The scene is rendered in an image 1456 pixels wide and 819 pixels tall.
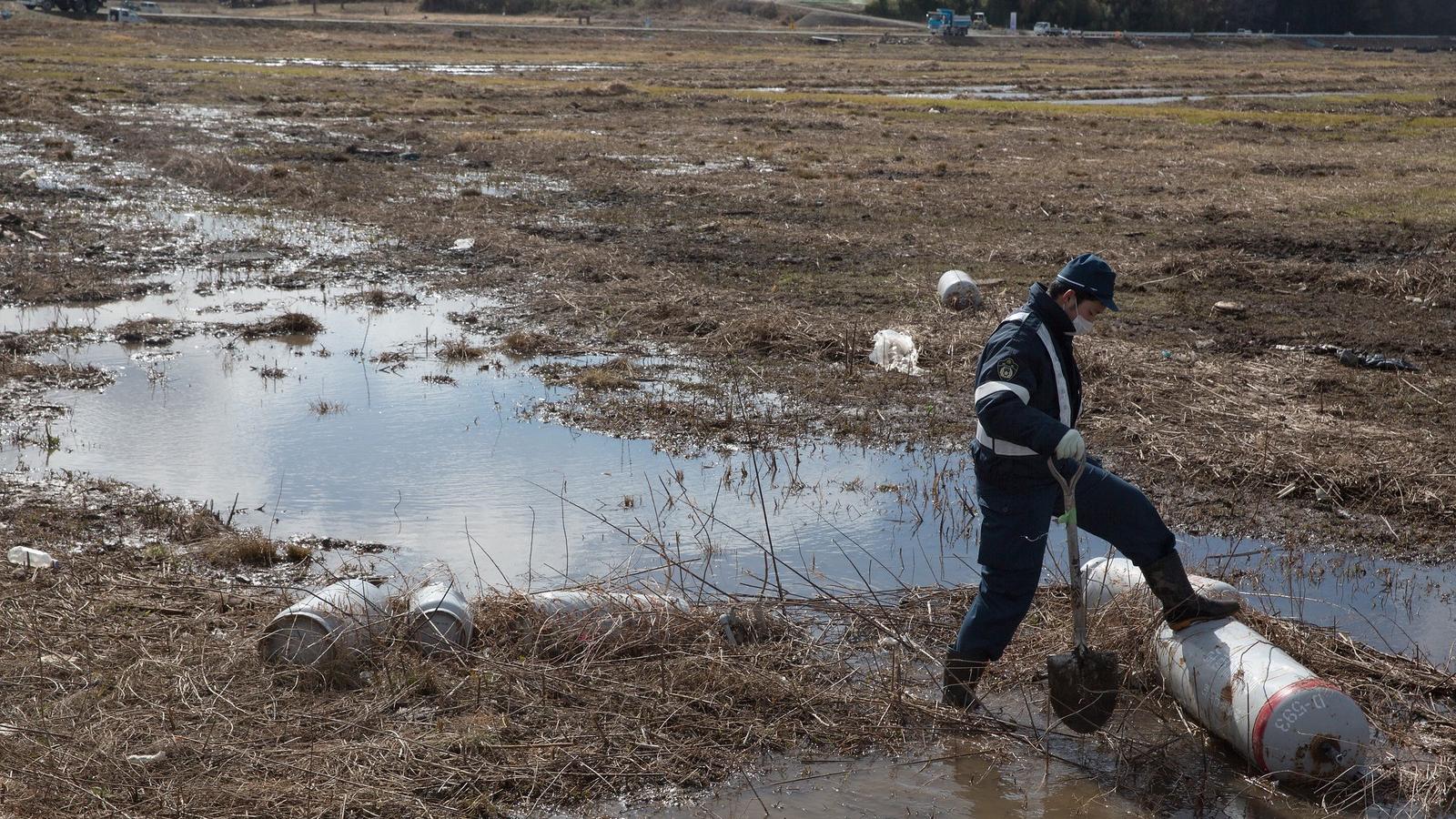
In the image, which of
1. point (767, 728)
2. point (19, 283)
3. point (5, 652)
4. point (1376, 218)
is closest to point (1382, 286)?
point (1376, 218)

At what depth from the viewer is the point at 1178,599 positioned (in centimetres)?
505

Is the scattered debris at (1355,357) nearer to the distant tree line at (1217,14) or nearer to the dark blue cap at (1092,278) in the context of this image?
the dark blue cap at (1092,278)

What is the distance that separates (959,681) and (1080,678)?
51 cm

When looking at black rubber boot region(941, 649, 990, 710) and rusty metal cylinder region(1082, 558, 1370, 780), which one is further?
black rubber boot region(941, 649, 990, 710)

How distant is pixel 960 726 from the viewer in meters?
5.18

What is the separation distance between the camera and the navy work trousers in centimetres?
502

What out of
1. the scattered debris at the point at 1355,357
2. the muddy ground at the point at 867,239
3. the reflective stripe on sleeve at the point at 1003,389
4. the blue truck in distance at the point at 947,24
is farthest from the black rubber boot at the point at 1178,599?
the blue truck in distance at the point at 947,24

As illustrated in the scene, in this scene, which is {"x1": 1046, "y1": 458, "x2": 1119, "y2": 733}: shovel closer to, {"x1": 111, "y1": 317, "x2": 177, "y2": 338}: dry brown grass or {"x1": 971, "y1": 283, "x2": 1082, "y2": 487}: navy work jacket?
{"x1": 971, "y1": 283, "x2": 1082, "y2": 487}: navy work jacket

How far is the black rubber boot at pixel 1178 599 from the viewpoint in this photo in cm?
503

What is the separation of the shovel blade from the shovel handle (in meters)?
0.06

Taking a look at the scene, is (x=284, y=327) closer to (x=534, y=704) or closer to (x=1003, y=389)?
(x=534, y=704)

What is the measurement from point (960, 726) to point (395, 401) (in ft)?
19.8

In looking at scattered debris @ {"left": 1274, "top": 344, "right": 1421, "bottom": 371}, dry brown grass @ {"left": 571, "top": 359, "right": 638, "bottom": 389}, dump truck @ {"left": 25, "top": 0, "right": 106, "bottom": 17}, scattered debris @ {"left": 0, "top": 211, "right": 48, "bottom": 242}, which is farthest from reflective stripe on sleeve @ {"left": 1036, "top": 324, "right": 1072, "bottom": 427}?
dump truck @ {"left": 25, "top": 0, "right": 106, "bottom": 17}

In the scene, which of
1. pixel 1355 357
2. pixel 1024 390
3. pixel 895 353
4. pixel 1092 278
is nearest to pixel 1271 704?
pixel 1024 390
